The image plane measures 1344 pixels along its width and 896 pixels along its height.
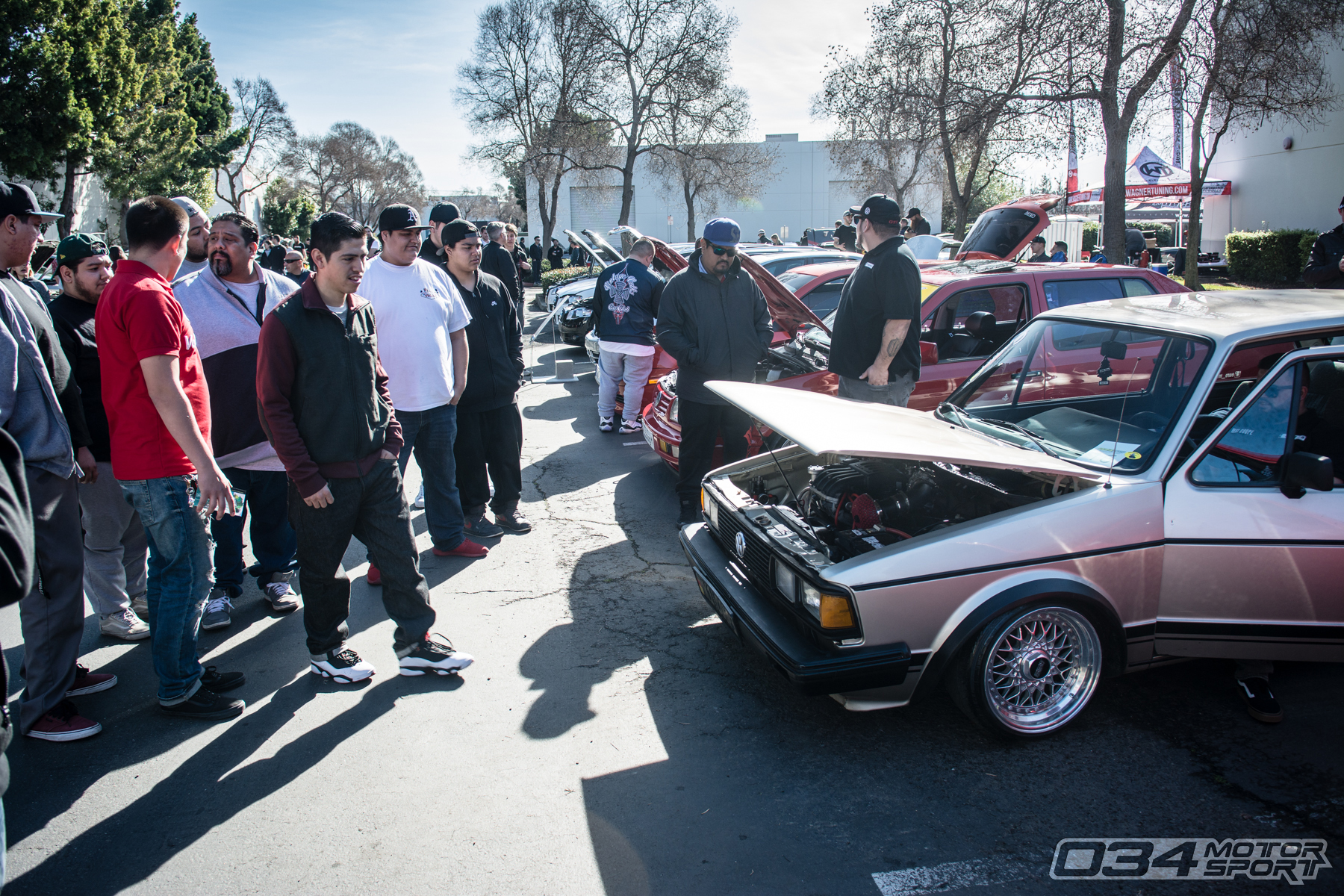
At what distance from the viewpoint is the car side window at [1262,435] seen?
10.5 ft

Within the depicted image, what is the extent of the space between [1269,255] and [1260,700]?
81.8ft

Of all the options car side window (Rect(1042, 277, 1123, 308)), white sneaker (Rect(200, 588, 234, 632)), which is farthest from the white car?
car side window (Rect(1042, 277, 1123, 308))

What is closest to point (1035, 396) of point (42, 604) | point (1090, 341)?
point (1090, 341)

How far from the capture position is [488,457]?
5625 mm

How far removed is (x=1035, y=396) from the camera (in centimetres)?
409

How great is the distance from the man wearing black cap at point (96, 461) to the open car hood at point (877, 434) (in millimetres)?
2977

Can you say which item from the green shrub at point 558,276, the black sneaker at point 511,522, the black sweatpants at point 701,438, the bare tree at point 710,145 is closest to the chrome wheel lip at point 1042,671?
the black sweatpants at point 701,438

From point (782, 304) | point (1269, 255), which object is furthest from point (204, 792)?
point (1269, 255)

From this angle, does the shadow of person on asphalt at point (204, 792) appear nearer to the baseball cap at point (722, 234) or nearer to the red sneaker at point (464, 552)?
the red sneaker at point (464, 552)

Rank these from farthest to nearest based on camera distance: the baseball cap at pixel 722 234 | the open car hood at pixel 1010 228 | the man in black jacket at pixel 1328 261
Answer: the open car hood at pixel 1010 228 → the man in black jacket at pixel 1328 261 → the baseball cap at pixel 722 234

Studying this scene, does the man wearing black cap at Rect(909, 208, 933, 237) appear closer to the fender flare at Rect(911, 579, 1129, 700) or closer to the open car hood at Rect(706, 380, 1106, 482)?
the open car hood at Rect(706, 380, 1106, 482)

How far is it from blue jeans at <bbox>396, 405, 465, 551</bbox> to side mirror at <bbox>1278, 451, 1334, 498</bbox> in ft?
13.3

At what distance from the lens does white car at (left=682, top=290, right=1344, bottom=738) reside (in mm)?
2914

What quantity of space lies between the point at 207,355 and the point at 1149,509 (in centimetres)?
432
